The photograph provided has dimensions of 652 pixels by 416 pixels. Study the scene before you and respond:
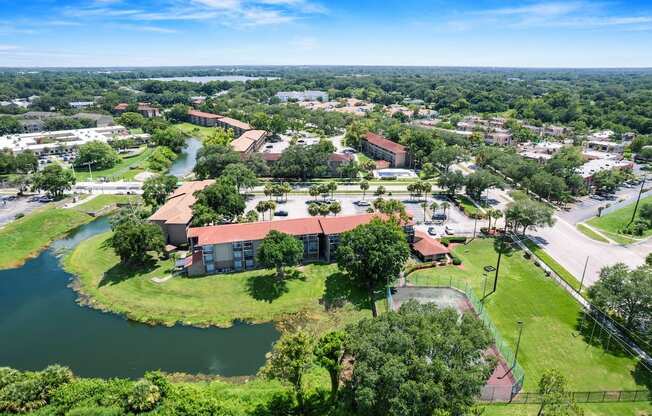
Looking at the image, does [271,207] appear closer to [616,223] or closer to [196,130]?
[616,223]

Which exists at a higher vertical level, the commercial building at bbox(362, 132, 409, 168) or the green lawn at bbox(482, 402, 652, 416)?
the commercial building at bbox(362, 132, 409, 168)

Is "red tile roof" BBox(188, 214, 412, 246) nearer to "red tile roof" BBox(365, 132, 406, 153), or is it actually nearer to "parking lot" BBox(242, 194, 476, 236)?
"parking lot" BBox(242, 194, 476, 236)

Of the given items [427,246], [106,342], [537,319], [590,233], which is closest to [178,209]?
→ [106,342]

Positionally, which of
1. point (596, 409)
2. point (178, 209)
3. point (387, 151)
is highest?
point (387, 151)

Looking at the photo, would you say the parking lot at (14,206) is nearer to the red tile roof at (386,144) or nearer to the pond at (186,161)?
the pond at (186,161)

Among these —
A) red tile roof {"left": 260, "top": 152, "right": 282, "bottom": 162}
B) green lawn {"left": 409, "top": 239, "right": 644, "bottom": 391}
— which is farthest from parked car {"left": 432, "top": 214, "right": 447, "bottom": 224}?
red tile roof {"left": 260, "top": 152, "right": 282, "bottom": 162}
